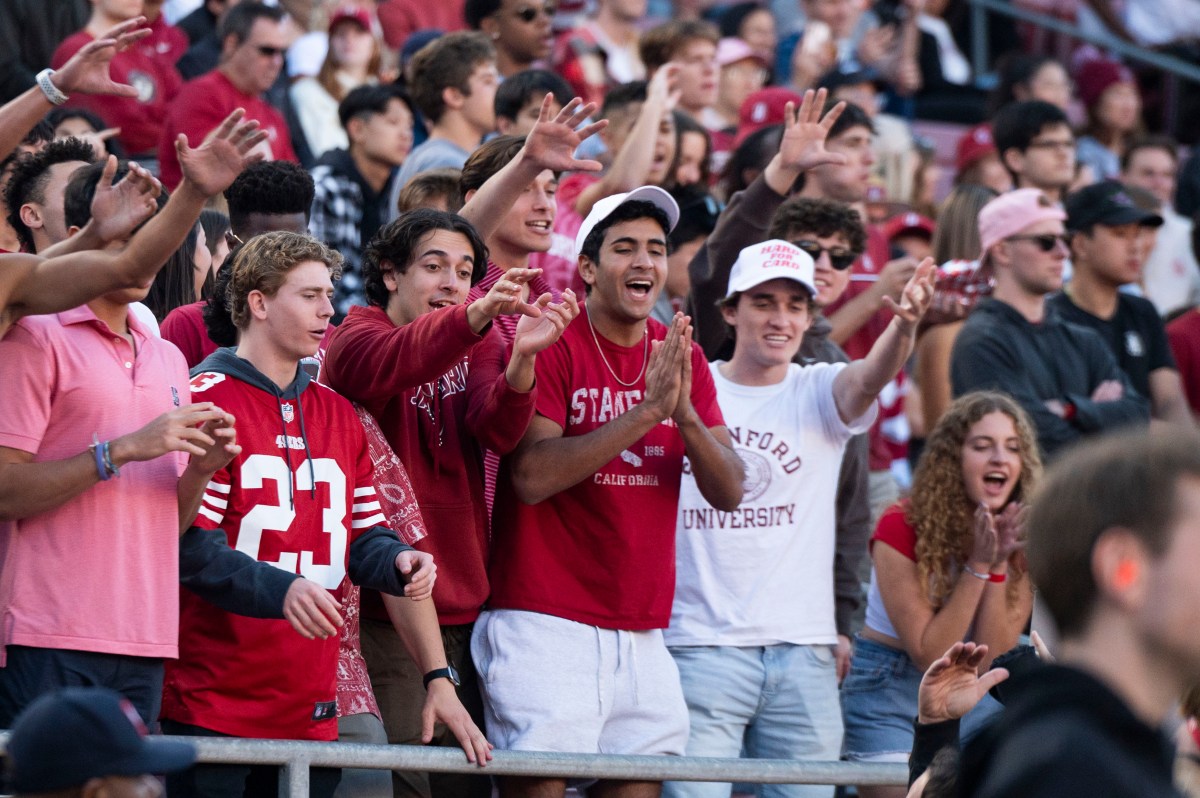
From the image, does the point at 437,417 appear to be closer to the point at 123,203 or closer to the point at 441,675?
the point at 441,675

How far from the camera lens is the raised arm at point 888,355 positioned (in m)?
5.43

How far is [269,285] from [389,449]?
575 millimetres

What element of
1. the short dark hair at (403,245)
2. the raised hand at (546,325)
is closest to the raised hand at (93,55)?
the short dark hair at (403,245)

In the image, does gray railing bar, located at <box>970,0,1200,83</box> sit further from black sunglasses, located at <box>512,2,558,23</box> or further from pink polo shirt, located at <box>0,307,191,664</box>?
pink polo shirt, located at <box>0,307,191,664</box>

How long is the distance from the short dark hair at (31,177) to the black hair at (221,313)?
664 millimetres

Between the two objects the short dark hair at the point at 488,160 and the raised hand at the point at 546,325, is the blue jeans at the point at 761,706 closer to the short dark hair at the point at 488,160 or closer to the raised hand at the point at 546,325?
the raised hand at the point at 546,325

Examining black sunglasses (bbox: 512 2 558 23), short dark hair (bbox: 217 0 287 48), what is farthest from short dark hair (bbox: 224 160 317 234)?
black sunglasses (bbox: 512 2 558 23)

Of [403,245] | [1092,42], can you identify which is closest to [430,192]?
[403,245]

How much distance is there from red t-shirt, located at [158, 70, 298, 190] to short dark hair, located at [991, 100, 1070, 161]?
3.71 m

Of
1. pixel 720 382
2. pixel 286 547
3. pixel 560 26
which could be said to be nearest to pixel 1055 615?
pixel 286 547

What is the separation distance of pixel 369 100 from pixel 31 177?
123 inches

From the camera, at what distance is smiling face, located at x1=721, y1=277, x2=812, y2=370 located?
5.69m

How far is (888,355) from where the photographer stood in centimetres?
550

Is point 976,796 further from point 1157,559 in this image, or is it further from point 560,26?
point 560,26
